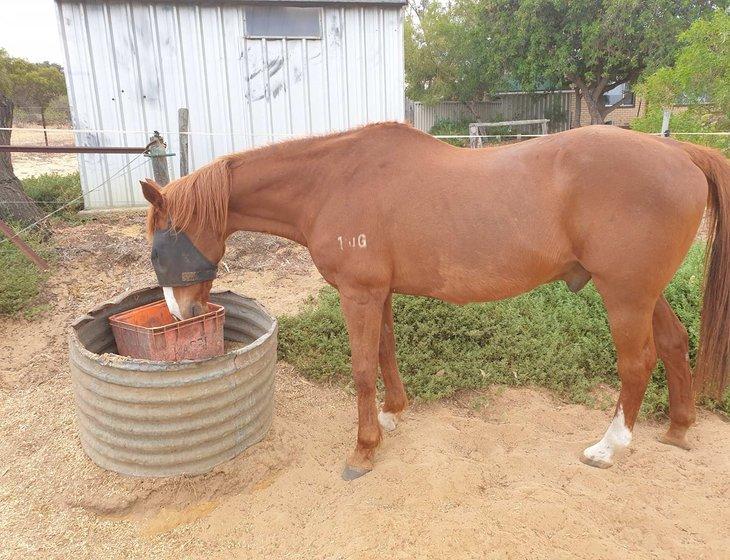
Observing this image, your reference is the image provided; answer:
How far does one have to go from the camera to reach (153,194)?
256cm

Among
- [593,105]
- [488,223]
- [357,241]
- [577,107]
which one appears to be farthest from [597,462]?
[577,107]

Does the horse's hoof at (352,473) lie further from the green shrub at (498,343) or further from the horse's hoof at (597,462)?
the horse's hoof at (597,462)

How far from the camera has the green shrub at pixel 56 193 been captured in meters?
7.09

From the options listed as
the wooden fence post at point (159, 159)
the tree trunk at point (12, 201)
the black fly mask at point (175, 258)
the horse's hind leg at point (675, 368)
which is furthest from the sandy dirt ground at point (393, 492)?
the tree trunk at point (12, 201)

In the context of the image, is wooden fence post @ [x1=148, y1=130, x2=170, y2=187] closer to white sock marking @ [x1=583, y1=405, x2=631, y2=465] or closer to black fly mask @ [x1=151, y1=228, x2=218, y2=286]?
black fly mask @ [x1=151, y1=228, x2=218, y2=286]

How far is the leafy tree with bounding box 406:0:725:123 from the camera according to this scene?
15.7m

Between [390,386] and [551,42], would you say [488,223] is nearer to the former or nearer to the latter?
[390,386]

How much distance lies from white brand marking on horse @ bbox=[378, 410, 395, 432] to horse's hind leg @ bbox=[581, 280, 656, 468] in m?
1.16

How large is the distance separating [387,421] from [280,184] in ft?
5.52

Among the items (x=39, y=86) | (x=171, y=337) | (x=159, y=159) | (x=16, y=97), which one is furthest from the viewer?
(x=16, y=97)

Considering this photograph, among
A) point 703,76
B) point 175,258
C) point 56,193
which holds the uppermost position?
point 703,76

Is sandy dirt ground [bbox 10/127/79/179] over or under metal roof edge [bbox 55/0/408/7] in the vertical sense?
under

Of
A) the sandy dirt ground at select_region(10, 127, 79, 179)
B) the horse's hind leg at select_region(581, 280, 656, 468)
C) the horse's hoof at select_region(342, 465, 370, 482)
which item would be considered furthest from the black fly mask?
the sandy dirt ground at select_region(10, 127, 79, 179)

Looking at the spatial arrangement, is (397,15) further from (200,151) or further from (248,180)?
(248,180)
